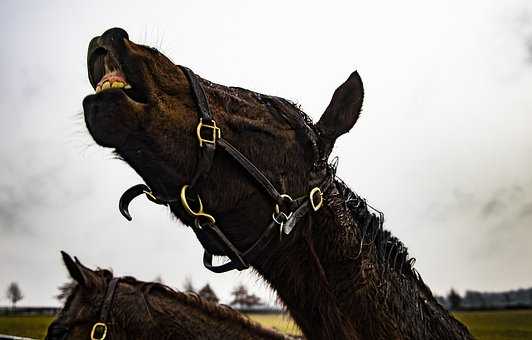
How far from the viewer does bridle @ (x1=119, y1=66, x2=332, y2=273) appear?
2346mm

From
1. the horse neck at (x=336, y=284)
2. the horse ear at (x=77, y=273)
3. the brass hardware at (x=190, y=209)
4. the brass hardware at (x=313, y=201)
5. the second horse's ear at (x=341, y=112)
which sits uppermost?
the second horse's ear at (x=341, y=112)

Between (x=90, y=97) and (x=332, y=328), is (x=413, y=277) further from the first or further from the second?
(x=90, y=97)

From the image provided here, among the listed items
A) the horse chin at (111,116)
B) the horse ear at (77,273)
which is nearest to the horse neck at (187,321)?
the horse ear at (77,273)

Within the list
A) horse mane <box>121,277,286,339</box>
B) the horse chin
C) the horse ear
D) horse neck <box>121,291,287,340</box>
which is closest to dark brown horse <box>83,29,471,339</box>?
the horse chin

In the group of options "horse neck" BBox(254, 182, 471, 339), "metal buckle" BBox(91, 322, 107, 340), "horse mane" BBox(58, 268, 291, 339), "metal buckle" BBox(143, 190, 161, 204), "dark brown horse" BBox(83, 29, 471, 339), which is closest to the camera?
"dark brown horse" BBox(83, 29, 471, 339)

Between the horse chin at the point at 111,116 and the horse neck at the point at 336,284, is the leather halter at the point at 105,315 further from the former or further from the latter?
the horse chin at the point at 111,116

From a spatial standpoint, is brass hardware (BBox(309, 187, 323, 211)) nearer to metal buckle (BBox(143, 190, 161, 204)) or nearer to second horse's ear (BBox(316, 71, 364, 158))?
second horse's ear (BBox(316, 71, 364, 158))

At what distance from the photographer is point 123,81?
218 cm

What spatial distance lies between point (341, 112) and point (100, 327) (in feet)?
13.4

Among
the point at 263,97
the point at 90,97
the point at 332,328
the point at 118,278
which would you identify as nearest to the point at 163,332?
the point at 118,278

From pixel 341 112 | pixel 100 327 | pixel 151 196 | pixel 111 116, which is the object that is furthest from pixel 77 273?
pixel 341 112

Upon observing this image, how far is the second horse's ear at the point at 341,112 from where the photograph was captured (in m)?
2.83

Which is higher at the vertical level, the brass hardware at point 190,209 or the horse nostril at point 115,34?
the horse nostril at point 115,34

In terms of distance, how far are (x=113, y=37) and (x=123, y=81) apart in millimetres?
225
